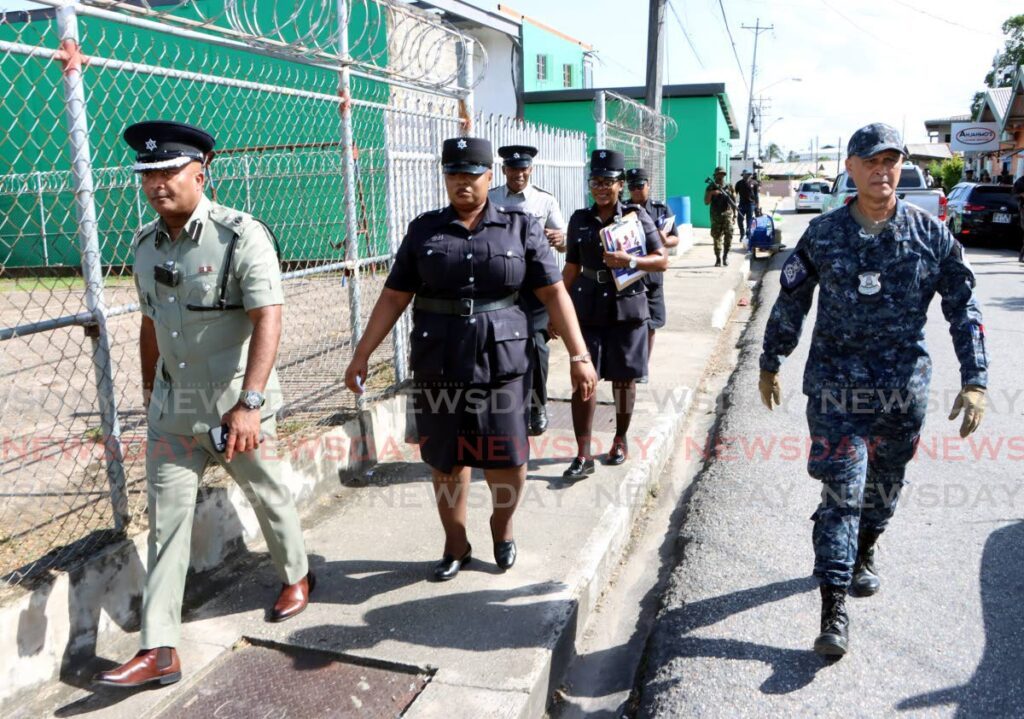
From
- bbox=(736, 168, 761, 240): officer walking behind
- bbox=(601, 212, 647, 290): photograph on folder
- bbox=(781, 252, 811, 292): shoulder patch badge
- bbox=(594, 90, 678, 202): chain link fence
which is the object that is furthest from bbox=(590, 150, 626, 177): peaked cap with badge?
bbox=(736, 168, 761, 240): officer walking behind

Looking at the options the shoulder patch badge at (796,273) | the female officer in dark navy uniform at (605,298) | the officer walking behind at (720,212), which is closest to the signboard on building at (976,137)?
the officer walking behind at (720,212)

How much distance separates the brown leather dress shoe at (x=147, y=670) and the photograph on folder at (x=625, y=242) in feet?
9.83

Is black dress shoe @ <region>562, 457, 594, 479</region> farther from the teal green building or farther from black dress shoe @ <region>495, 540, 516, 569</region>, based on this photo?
the teal green building

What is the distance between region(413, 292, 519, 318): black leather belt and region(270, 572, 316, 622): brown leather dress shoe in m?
1.21

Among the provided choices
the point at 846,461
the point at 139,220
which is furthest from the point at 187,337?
the point at 139,220

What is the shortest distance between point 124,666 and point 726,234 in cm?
1381

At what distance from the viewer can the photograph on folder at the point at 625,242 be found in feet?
16.4

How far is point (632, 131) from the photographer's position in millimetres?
13211

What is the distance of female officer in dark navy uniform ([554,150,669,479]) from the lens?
16.5ft

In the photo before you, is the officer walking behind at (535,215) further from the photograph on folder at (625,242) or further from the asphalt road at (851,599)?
the asphalt road at (851,599)

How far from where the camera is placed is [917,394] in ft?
10.7

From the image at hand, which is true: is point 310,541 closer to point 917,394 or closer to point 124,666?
point 124,666

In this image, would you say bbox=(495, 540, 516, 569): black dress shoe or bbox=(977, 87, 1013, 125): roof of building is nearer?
bbox=(495, 540, 516, 569): black dress shoe

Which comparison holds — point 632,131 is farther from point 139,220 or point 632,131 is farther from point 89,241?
point 89,241
